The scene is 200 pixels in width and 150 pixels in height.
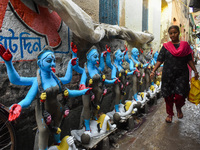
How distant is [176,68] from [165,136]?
127 cm

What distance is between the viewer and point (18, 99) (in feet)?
7.36

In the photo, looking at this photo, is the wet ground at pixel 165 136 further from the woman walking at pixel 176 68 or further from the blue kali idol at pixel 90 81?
the blue kali idol at pixel 90 81

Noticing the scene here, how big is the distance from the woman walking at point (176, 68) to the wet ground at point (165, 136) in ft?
1.55

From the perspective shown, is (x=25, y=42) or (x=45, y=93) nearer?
(x=45, y=93)

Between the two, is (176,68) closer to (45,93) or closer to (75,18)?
(75,18)

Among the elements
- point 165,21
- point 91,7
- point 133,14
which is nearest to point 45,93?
point 91,7

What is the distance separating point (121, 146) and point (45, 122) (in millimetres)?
1591

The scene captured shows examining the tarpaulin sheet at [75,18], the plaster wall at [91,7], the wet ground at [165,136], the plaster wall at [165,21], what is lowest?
the wet ground at [165,136]

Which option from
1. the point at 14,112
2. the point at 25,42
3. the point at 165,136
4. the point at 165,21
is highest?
the point at 165,21

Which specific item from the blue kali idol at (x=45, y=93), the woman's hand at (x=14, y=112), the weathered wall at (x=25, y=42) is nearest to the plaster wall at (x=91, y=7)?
the weathered wall at (x=25, y=42)

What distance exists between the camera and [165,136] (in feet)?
9.43

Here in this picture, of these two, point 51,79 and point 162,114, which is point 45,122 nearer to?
point 51,79

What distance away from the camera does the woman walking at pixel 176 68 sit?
2953 millimetres

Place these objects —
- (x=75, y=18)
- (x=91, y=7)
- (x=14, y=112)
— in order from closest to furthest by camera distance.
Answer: (x=14, y=112)
(x=75, y=18)
(x=91, y=7)
